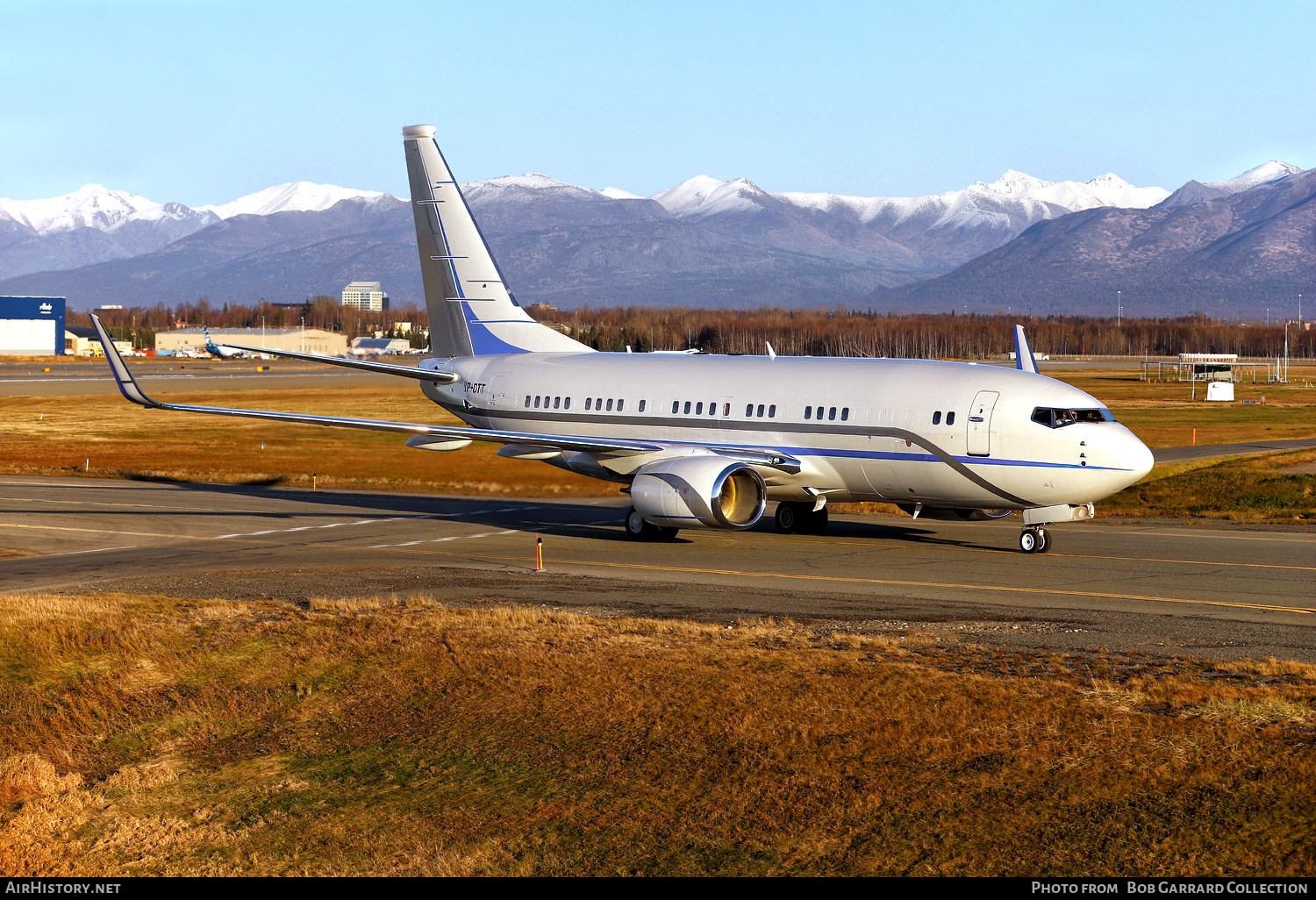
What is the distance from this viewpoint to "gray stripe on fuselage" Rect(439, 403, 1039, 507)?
3297 centimetres

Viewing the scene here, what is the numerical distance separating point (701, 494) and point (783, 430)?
341cm

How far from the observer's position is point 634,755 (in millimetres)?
16156

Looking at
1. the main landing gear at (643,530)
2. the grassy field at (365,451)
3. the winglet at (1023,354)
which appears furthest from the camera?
the grassy field at (365,451)

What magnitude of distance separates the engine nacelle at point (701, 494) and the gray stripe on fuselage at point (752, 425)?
1.82 metres

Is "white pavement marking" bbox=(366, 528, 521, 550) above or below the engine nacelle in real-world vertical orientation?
below

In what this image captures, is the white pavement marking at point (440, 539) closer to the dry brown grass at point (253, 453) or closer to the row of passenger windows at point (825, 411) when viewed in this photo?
the row of passenger windows at point (825, 411)

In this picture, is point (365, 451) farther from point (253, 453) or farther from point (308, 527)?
point (308, 527)

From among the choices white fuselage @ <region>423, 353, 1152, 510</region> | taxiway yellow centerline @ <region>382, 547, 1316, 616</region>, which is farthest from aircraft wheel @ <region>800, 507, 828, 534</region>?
taxiway yellow centerline @ <region>382, 547, 1316, 616</region>

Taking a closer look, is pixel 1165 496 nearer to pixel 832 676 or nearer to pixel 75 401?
pixel 832 676

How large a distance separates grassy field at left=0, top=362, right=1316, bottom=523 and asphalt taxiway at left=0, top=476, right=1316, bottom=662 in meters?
6.12

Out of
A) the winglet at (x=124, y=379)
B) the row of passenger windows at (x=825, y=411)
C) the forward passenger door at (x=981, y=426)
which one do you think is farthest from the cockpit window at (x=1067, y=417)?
the winglet at (x=124, y=379)

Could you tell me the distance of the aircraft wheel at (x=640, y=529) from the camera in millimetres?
37031

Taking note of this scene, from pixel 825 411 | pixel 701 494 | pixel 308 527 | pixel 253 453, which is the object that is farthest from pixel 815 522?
pixel 253 453

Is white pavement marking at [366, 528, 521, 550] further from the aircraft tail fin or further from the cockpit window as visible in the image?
the cockpit window
